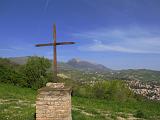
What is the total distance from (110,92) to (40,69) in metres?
11.2

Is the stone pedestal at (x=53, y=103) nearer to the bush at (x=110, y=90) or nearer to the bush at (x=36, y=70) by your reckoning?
the bush at (x=36, y=70)

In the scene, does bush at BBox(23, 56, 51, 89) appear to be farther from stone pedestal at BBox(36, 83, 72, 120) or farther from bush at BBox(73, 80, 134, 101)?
stone pedestal at BBox(36, 83, 72, 120)

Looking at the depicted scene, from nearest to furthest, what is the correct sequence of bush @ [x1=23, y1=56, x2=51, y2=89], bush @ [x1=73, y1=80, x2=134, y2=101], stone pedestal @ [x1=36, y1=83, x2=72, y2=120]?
stone pedestal @ [x1=36, y1=83, x2=72, y2=120] < bush @ [x1=23, y1=56, x2=51, y2=89] < bush @ [x1=73, y1=80, x2=134, y2=101]

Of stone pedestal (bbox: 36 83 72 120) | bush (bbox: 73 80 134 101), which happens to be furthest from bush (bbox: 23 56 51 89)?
stone pedestal (bbox: 36 83 72 120)

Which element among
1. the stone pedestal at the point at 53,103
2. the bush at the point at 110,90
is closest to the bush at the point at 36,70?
the bush at the point at 110,90

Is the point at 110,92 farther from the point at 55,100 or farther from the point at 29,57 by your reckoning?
the point at 55,100

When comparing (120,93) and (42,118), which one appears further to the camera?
(120,93)

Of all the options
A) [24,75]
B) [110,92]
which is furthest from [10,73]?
[110,92]

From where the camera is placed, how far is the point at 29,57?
37125mm

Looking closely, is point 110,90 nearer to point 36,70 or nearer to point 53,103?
point 36,70

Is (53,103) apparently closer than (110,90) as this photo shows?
Yes

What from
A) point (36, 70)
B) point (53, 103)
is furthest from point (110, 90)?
point (53, 103)

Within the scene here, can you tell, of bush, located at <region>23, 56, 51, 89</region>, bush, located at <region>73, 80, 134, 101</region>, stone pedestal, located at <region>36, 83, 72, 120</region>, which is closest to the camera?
stone pedestal, located at <region>36, 83, 72, 120</region>

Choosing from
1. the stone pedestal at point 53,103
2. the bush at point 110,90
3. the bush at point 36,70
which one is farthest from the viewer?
the bush at point 110,90
